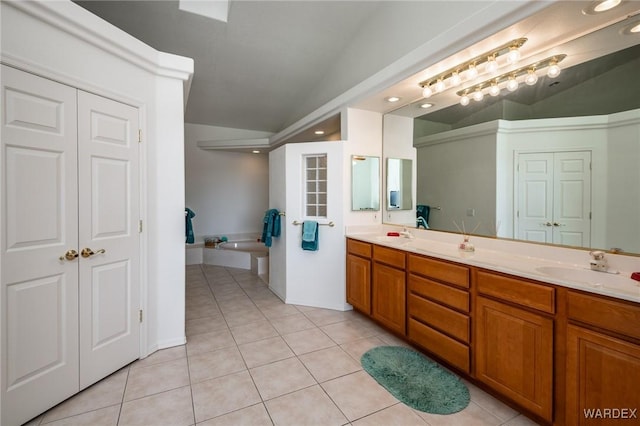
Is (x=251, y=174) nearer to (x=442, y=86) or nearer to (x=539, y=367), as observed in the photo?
(x=442, y=86)

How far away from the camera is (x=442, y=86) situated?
2.48 meters

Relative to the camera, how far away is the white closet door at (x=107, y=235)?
190 cm

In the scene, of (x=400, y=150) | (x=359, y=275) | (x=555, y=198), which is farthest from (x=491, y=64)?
(x=359, y=275)

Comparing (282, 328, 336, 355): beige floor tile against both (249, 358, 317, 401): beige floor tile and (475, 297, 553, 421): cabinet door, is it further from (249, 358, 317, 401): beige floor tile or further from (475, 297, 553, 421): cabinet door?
Result: (475, 297, 553, 421): cabinet door

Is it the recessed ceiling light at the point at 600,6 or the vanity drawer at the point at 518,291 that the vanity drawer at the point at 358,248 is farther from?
the recessed ceiling light at the point at 600,6

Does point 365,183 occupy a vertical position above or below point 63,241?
above

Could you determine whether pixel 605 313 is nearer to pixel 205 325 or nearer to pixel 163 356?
pixel 163 356

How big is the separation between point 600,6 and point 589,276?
60.2 inches

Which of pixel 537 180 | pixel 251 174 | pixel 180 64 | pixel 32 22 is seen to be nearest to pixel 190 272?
pixel 251 174

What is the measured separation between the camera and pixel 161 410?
1721 millimetres

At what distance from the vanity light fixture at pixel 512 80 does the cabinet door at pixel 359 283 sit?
1863 mm

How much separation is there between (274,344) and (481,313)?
5.68 ft

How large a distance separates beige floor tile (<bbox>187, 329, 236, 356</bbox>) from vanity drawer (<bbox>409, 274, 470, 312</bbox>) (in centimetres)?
173

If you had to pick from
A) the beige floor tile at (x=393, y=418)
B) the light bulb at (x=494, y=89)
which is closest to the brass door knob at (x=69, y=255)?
the beige floor tile at (x=393, y=418)
